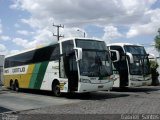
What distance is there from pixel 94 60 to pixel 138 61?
5.53 metres

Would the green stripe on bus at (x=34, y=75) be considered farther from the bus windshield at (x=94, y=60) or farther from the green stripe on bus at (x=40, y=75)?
the bus windshield at (x=94, y=60)

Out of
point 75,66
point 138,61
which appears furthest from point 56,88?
point 138,61

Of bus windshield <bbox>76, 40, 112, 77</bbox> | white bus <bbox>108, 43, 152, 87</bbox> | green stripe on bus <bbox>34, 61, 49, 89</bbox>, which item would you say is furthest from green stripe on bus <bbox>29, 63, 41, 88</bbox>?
white bus <bbox>108, 43, 152, 87</bbox>

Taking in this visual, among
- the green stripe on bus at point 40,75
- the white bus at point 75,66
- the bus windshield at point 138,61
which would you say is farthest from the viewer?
the bus windshield at point 138,61

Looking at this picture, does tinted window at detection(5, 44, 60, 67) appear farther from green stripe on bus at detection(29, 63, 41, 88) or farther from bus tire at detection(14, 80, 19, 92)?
bus tire at detection(14, 80, 19, 92)

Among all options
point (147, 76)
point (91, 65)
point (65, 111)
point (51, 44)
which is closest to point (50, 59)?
point (51, 44)

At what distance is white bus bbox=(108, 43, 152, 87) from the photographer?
23.5m

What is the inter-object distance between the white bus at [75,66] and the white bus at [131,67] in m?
3.59

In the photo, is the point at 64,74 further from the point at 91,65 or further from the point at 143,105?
the point at 143,105

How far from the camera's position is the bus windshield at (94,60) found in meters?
19.2

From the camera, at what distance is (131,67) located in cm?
2373

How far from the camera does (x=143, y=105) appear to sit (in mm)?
15188

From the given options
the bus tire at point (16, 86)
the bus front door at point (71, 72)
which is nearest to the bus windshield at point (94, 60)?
the bus front door at point (71, 72)

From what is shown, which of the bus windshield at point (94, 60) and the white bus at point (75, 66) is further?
the bus windshield at point (94, 60)
